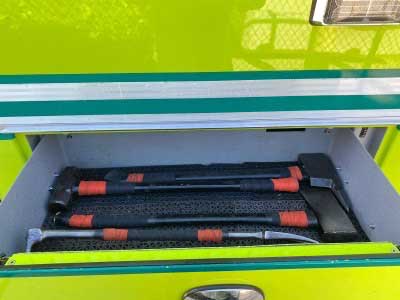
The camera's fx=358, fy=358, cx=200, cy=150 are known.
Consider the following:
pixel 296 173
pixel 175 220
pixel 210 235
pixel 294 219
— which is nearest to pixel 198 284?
pixel 210 235

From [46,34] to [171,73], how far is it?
1.18 feet

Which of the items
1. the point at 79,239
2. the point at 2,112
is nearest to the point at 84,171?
the point at 79,239

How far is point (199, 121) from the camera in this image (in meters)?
1.21

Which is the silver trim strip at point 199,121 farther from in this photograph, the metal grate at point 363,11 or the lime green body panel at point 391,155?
the metal grate at point 363,11

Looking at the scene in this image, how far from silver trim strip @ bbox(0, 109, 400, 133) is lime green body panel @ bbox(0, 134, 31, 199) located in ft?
0.18

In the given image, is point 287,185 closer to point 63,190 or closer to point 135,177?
point 135,177

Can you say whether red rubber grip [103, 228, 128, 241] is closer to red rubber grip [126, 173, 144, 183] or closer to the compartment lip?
red rubber grip [126, 173, 144, 183]

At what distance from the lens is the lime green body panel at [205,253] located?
0.90m

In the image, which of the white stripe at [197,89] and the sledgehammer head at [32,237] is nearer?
the white stripe at [197,89]

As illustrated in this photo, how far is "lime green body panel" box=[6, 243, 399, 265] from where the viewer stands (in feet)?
2.97

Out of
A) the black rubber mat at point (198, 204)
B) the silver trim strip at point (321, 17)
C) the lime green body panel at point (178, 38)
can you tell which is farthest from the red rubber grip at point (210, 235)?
the silver trim strip at point (321, 17)

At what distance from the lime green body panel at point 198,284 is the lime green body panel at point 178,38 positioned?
0.58 m

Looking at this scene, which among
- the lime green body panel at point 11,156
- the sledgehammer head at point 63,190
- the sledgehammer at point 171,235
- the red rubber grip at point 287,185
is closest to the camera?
the lime green body panel at point 11,156

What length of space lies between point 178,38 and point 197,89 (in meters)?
0.17
